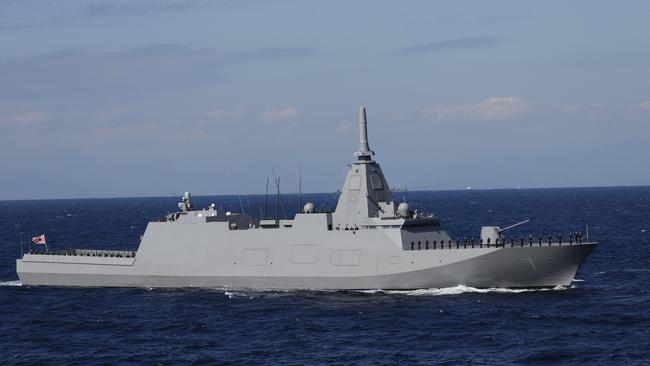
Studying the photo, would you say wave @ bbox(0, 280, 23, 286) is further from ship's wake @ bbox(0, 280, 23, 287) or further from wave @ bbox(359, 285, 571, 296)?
wave @ bbox(359, 285, 571, 296)

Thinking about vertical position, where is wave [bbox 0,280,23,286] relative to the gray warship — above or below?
below

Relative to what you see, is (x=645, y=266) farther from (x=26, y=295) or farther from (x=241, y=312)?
(x=26, y=295)

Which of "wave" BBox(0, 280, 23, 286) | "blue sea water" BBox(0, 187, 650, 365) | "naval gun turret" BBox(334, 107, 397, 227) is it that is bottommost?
"blue sea water" BBox(0, 187, 650, 365)

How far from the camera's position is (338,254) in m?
41.8

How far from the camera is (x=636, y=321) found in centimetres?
3422

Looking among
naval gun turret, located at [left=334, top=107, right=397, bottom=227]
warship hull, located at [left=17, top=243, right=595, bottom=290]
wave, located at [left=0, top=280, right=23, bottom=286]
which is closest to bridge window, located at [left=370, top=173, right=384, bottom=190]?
naval gun turret, located at [left=334, top=107, right=397, bottom=227]

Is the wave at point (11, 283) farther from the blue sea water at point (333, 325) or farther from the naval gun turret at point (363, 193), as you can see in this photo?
the naval gun turret at point (363, 193)

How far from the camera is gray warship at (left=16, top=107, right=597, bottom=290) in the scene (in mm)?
40312

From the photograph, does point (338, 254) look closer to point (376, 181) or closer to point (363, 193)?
point (363, 193)

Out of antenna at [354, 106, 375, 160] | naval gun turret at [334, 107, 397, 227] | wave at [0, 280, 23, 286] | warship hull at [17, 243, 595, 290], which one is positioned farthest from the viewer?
wave at [0, 280, 23, 286]

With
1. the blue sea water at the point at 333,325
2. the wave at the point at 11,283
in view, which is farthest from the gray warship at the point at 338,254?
the wave at the point at 11,283

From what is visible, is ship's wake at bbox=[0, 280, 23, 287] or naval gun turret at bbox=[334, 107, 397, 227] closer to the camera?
naval gun turret at bbox=[334, 107, 397, 227]

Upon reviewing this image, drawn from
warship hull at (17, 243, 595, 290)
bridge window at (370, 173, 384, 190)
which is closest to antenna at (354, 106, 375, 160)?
bridge window at (370, 173, 384, 190)

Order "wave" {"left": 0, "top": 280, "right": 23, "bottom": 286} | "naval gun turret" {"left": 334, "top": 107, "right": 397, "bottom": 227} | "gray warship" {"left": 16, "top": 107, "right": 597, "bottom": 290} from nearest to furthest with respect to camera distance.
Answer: "gray warship" {"left": 16, "top": 107, "right": 597, "bottom": 290} < "naval gun turret" {"left": 334, "top": 107, "right": 397, "bottom": 227} < "wave" {"left": 0, "top": 280, "right": 23, "bottom": 286}
